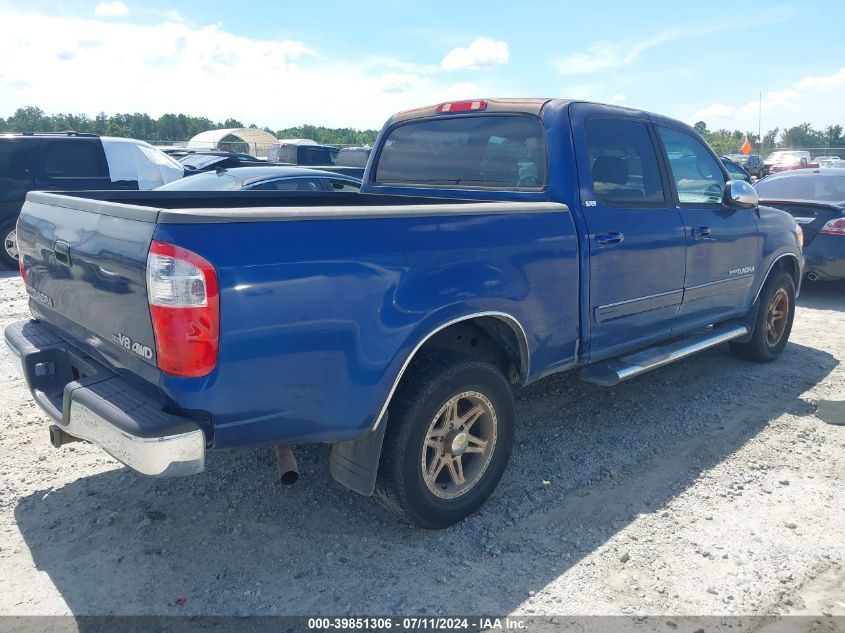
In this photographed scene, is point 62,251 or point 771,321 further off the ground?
point 62,251

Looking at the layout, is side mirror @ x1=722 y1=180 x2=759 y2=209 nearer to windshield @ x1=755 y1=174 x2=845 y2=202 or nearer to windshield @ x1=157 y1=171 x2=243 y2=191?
windshield @ x1=755 y1=174 x2=845 y2=202

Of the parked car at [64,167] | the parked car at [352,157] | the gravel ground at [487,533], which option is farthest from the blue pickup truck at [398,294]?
the parked car at [352,157]

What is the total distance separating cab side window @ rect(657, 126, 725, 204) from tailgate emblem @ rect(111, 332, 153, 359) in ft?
11.7

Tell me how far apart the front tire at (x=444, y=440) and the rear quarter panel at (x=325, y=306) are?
0.74 feet

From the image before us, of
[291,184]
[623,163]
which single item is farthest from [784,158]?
[623,163]

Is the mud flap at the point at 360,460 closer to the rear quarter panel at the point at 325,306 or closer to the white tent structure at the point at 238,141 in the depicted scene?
the rear quarter panel at the point at 325,306

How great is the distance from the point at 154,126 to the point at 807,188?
2596 inches

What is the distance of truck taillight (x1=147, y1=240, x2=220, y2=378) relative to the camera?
2.36m

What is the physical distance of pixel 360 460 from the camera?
3.01 m

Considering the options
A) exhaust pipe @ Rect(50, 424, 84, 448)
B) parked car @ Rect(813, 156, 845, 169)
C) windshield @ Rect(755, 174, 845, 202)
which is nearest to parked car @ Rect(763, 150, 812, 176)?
parked car @ Rect(813, 156, 845, 169)

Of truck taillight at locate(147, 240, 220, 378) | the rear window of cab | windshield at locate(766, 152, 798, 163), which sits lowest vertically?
truck taillight at locate(147, 240, 220, 378)

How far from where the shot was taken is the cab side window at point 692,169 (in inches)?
185

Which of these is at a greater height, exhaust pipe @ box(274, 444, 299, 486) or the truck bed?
the truck bed

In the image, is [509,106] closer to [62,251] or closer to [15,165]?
[62,251]
